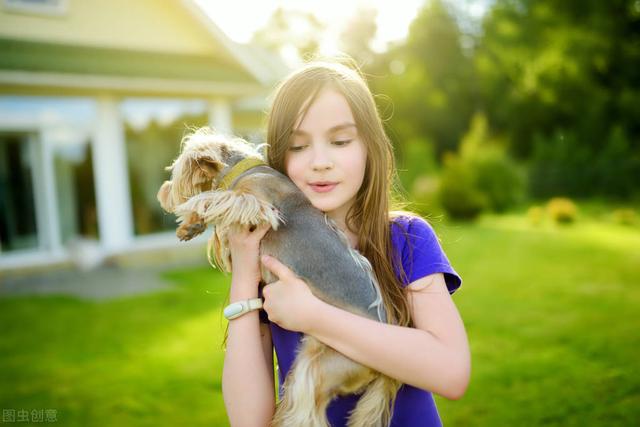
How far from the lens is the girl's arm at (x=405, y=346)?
1753 millimetres

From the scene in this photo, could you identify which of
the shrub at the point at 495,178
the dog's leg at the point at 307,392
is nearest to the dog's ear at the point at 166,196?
the dog's leg at the point at 307,392

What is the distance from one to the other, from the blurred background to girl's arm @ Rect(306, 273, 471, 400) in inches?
32.4

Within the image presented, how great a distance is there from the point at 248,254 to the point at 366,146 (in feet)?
2.36

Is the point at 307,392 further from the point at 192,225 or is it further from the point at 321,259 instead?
the point at 192,225

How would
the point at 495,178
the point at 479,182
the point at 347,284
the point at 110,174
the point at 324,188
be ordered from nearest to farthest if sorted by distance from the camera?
the point at 347,284
the point at 324,188
the point at 110,174
the point at 479,182
the point at 495,178

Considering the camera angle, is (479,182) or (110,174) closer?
(110,174)

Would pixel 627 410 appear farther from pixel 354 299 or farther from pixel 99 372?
pixel 99 372

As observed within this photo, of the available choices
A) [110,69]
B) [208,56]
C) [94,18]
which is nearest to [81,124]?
[110,69]

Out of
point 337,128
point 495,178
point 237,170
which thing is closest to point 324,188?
point 337,128

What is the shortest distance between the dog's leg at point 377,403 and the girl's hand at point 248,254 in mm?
640

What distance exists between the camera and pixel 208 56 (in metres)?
13.2

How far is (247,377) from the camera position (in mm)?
1933

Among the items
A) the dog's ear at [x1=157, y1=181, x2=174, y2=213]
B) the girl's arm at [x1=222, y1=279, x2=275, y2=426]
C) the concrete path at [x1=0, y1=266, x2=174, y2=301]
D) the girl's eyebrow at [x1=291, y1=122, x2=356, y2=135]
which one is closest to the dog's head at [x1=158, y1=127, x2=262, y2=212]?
the dog's ear at [x1=157, y1=181, x2=174, y2=213]

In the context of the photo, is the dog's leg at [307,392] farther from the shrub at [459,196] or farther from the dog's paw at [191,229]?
the shrub at [459,196]
